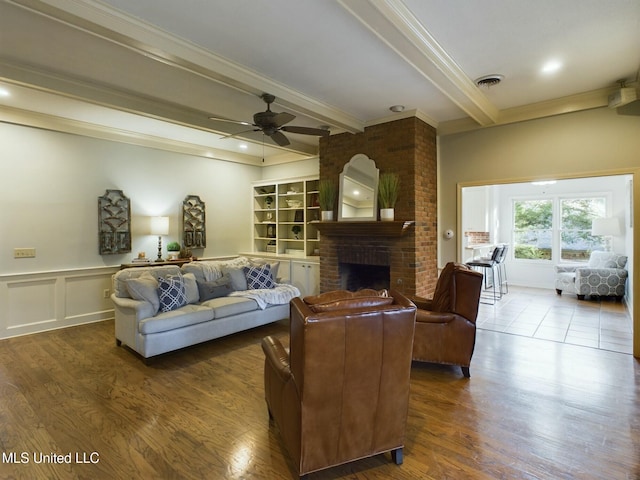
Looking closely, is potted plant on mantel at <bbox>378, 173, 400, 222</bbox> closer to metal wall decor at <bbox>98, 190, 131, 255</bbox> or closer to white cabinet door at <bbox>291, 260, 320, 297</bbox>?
white cabinet door at <bbox>291, 260, 320, 297</bbox>

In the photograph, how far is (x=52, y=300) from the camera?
4.67 meters

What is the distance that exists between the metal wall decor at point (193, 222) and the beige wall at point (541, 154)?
4246 millimetres

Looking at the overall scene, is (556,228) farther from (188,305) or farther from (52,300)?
(52,300)

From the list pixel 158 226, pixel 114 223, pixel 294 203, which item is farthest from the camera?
pixel 294 203

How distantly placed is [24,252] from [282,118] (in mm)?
3949

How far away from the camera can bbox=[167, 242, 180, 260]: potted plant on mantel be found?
227 inches

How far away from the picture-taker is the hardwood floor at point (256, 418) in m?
1.97

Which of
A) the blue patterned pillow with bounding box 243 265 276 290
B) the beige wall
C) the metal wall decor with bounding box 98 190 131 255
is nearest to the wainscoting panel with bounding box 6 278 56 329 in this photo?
the metal wall decor with bounding box 98 190 131 255

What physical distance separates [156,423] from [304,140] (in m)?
4.74

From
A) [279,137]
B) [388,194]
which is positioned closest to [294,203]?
[388,194]

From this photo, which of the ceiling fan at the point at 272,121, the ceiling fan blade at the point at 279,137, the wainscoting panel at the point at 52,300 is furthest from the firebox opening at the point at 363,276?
the wainscoting panel at the point at 52,300

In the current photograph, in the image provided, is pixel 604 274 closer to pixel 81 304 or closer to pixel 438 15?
pixel 438 15

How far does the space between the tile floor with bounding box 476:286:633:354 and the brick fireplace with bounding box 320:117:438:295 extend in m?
1.25

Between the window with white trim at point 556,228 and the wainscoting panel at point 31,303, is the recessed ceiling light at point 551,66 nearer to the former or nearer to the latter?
the window with white trim at point 556,228
